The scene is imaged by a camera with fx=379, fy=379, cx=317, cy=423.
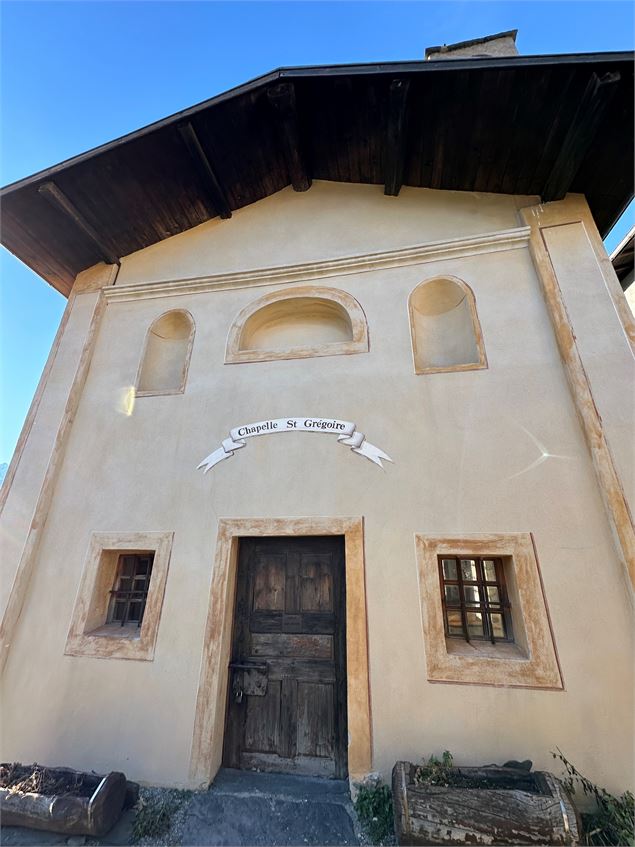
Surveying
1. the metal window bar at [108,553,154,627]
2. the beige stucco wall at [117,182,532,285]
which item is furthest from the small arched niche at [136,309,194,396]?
the metal window bar at [108,553,154,627]

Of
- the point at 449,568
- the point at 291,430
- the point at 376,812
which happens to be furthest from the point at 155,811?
the point at 291,430

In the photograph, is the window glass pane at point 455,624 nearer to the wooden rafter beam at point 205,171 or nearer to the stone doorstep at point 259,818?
the stone doorstep at point 259,818

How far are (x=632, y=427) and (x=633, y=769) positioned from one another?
256cm

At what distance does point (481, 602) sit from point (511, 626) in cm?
30

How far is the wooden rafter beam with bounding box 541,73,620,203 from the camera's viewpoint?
11.4ft

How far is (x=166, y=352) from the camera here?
5.28m

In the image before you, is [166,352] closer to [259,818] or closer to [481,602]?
[481,602]

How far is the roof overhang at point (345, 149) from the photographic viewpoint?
376cm

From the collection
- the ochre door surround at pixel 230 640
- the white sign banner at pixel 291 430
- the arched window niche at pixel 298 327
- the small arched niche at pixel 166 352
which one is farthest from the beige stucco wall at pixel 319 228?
the ochre door surround at pixel 230 640

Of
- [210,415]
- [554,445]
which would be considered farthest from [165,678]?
[554,445]

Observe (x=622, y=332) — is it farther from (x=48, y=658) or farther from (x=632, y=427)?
(x=48, y=658)

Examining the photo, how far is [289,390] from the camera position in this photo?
431 cm

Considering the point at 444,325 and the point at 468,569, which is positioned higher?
the point at 444,325

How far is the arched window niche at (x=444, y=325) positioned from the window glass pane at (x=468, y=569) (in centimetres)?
198
